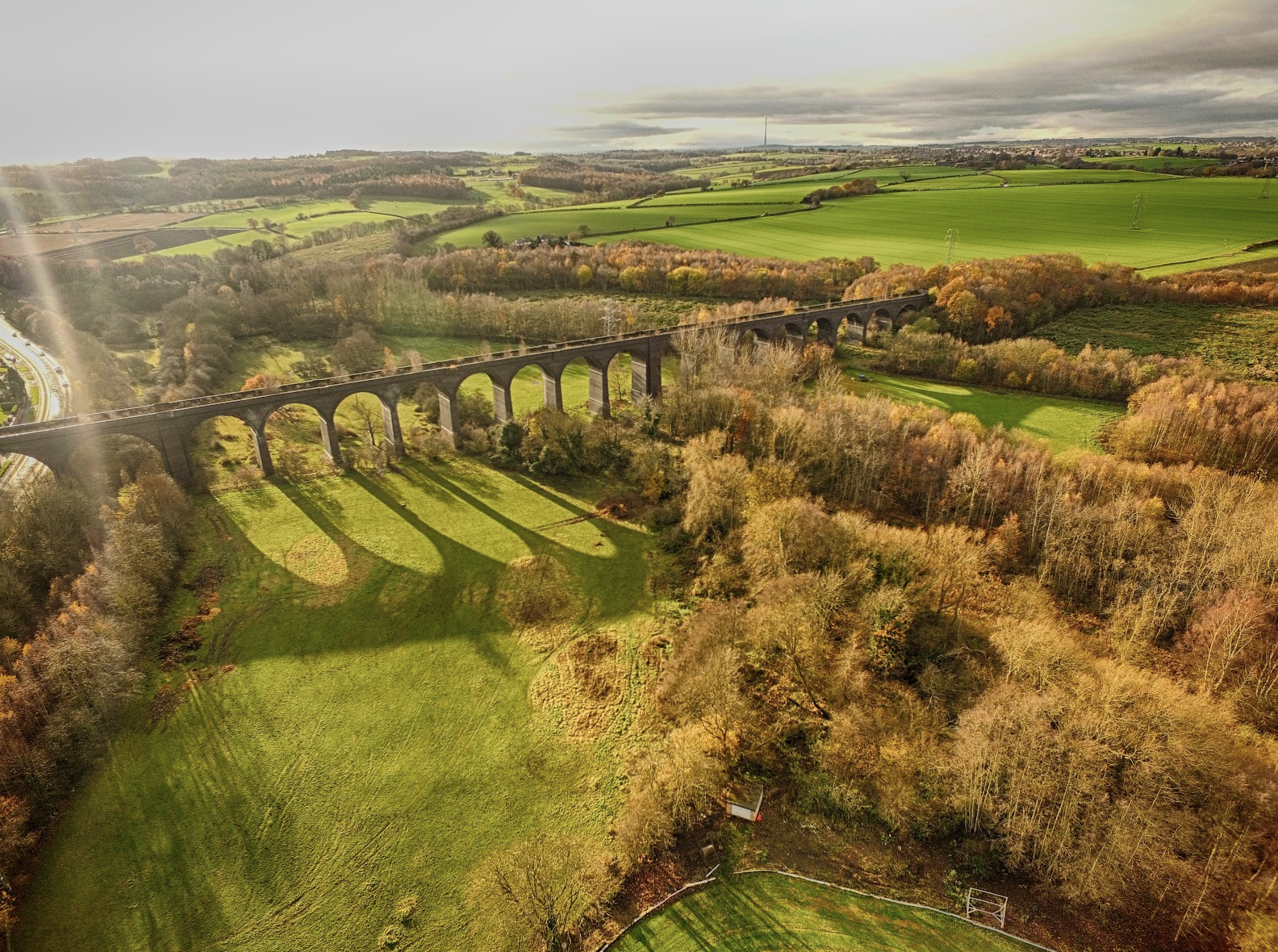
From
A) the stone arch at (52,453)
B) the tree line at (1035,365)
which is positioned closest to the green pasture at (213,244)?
the stone arch at (52,453)

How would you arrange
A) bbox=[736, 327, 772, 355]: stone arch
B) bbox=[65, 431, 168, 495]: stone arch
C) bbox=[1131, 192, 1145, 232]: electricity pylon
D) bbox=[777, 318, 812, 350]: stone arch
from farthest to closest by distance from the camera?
bbox=[1131, 192, 1145, 232]: electricity pylon → bbox=[777, 318, 812, 350]: stone arch → bbox=[736, 327, 772, 355]: stone arch → bbox=[65, 431, 168, 495]: stone arch

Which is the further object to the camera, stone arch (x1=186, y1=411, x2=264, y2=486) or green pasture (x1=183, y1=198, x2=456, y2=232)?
green pasture (x1=183, y1=198, x2=456, y2=232)

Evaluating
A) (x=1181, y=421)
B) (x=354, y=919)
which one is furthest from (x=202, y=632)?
(x=1181, y=421)

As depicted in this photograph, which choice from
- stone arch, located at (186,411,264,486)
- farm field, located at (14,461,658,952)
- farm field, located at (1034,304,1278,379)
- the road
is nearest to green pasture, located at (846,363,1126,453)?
farm field, located at (1034,304,1278,379)

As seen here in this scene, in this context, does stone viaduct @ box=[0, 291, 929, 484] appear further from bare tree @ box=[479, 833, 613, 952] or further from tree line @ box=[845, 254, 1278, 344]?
bare tree @ box=[479, 833, 613, 952]

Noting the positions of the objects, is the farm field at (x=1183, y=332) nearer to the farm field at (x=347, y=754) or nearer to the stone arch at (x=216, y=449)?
the farm field at (x=347, y=754)
